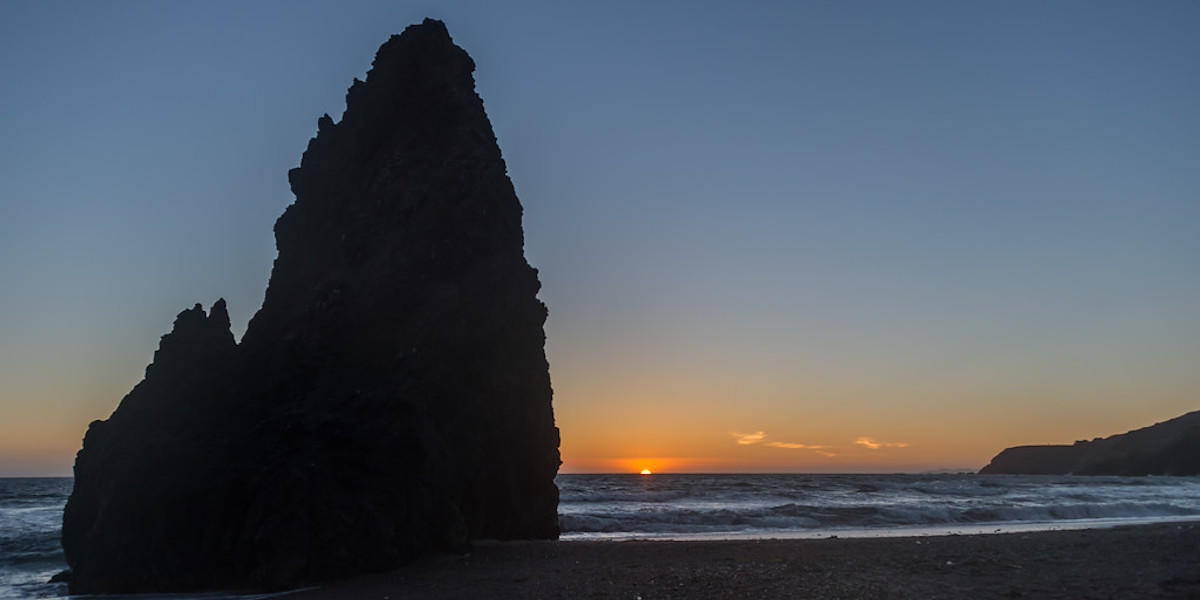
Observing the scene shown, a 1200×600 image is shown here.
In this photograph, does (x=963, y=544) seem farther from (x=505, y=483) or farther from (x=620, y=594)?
(x=505, y=483)

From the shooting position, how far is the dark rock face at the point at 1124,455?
106 meters

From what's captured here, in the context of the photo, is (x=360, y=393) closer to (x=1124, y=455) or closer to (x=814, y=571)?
(x=814, y=571)

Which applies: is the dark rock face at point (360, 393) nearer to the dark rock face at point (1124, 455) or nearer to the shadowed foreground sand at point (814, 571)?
the shadowed foreground sand at point (814, 571)

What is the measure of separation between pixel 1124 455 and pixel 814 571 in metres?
126

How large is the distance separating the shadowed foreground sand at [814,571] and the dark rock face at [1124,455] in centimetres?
10715

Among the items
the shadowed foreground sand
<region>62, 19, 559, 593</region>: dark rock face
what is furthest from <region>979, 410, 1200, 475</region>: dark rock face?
<region>62, 19, 559, 593</region>: dark rock face

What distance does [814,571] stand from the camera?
16172 mm

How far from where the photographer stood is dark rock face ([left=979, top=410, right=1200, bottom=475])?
106319 mm

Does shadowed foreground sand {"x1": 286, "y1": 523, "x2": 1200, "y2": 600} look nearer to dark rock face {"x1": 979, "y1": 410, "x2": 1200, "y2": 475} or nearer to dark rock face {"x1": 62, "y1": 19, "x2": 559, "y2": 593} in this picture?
dark rock face {"x1": 62, "y1": 19, "x2": 559, "y2": 593}

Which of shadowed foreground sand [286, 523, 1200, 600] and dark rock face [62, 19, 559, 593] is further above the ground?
dark rock face [62, 19, 559, 593]

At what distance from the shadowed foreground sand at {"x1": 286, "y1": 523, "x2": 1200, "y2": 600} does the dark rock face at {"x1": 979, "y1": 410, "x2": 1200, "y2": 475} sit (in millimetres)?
107146

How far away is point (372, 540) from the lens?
1748 centimetres

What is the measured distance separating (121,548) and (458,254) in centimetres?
1102

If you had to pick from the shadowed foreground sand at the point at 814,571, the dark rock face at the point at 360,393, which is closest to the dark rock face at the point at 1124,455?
the shadowed foreground sand at the point at 814,571
